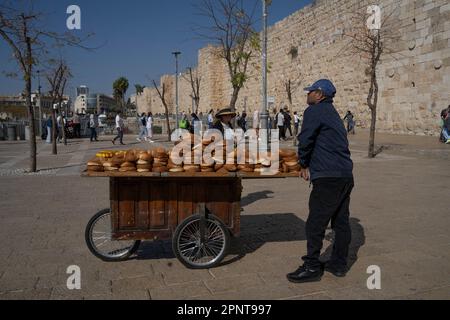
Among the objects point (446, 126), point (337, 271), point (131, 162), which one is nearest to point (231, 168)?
point (131, 162)

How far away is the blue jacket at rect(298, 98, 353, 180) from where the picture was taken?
3.94 m

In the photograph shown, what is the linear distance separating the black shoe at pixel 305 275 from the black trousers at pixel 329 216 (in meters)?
0.05

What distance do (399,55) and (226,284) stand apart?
64.0 feet

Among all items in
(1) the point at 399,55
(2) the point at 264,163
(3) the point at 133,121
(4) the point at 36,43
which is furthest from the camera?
(3) the point at 133,121

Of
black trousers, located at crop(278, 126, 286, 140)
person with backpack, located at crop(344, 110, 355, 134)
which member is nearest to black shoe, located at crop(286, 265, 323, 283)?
Result: black trousers, located at crop(278, 126, 286, 140)

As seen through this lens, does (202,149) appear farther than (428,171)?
No

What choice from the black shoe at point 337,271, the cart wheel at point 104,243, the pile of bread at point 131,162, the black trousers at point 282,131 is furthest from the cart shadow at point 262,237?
the black trousers at point 282,131

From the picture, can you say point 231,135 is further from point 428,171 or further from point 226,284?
point 428,171

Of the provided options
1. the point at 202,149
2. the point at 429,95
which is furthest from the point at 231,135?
the point at 429,95

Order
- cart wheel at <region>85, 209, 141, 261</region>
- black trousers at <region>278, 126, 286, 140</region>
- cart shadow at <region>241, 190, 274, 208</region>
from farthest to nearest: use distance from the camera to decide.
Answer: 1. black trousers at <region>278, 126, 286, 140</region>
2. cart shadow at <region>241, 190, 274, 208</region>
3. cart wheel at <region>85, 209, 141, 261</region>

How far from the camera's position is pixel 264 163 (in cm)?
430

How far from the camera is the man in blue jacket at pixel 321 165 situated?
3.96 meters

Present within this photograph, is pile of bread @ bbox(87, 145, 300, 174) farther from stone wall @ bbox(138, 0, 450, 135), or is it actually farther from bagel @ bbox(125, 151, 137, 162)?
stone wall @ bbox(138, 0, 450, 135)

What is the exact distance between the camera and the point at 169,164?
14.1 feet
